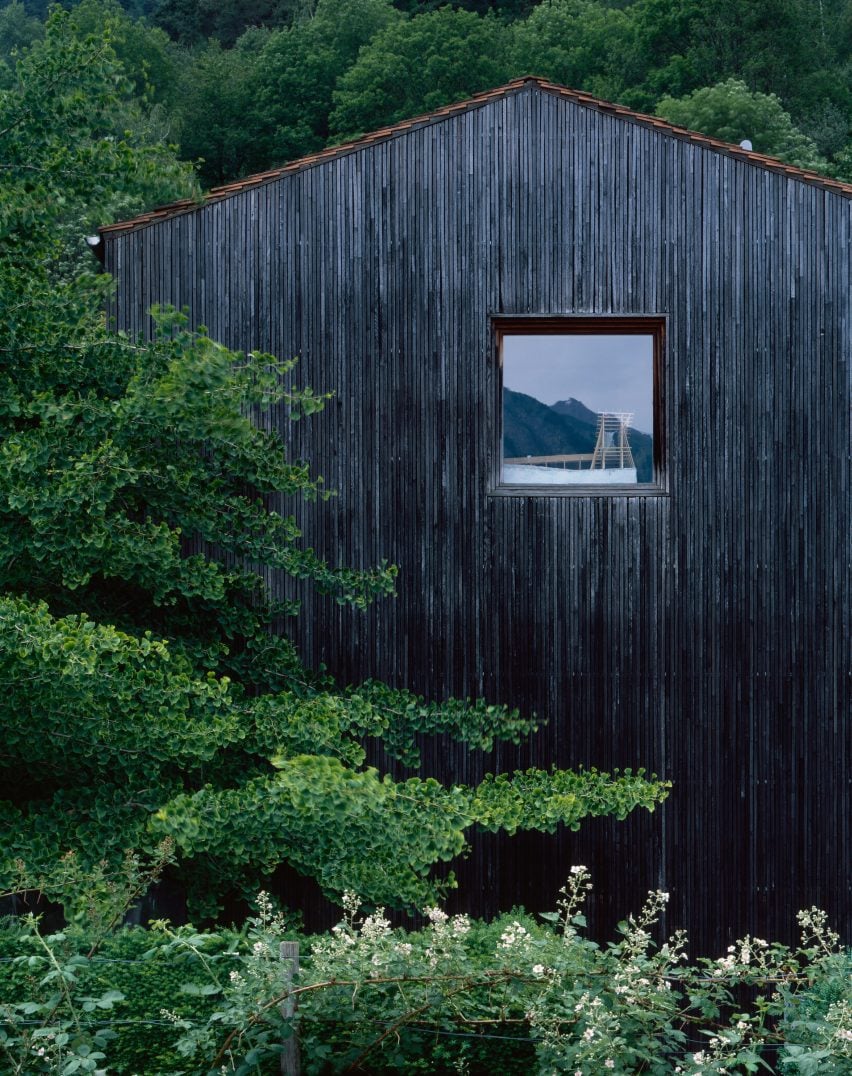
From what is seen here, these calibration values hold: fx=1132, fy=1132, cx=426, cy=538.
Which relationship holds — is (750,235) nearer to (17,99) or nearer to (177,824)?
(17,99)

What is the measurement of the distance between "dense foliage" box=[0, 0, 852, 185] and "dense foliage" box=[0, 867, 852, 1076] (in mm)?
24777

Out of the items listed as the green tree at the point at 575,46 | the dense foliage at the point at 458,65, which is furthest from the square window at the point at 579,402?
the green tree at the point at 575,46

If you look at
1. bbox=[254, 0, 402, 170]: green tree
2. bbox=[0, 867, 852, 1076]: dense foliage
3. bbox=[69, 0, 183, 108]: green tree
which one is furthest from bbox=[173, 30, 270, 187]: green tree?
bbox=[0, 867, 852, 1076]: dense foliage

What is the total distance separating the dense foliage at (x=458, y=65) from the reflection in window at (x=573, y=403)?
65.2 ft

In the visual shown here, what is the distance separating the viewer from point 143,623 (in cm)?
706

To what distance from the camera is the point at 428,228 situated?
8414 millimetres

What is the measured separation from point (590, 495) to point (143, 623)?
338 cm

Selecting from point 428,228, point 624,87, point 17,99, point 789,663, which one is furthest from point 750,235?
point 624,87

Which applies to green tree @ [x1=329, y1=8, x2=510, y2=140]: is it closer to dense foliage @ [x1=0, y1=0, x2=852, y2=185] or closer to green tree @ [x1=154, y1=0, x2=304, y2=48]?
dense foliage @ [x1=0, y1=0, x2=852, y2=185]

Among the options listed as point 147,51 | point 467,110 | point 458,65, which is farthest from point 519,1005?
point 147,51

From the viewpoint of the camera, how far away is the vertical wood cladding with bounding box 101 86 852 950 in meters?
8.41

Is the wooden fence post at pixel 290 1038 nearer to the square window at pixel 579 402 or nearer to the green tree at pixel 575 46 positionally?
the square window at pixel 579 402

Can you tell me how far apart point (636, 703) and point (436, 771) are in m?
1.57

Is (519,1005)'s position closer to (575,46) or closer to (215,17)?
(575,46)
